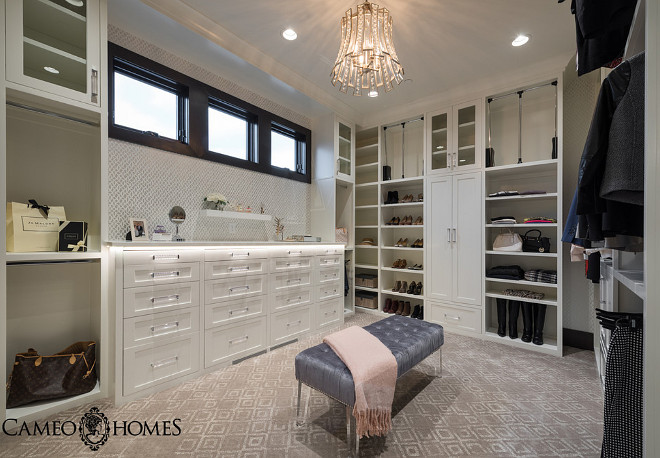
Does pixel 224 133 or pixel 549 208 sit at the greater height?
pixel 224 133

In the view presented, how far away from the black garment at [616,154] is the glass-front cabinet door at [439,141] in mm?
2824

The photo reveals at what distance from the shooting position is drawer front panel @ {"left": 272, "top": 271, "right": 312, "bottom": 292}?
3.03 m

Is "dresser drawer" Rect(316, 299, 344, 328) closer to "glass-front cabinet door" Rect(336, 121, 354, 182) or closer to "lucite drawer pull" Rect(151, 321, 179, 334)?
"lucite drawer pull" Rect(151, 321, 179, 334)

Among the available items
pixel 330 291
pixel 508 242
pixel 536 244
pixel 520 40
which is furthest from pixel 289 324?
pixel 520 40

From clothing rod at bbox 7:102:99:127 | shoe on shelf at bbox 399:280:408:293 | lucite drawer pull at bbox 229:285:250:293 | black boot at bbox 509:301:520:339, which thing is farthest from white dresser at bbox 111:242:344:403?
black boot at bbox 509:301:520:339

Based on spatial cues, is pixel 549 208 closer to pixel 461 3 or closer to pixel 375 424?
pixel 461 3

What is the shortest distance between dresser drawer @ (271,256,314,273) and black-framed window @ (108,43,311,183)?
1.20 m

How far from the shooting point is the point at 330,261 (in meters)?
3.69

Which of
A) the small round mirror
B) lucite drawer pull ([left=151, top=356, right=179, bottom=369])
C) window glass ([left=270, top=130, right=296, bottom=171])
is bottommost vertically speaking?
lucite drawer pull ([left=151, top=356, right=179, bottom=369])

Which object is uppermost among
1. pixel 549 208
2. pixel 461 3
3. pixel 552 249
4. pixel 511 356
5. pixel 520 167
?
pixel 461 3

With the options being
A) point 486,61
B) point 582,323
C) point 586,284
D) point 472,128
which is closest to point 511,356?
point 582,323

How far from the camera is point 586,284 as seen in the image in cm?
319

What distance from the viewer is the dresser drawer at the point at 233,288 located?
8.11ft

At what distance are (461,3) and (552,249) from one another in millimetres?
2582
